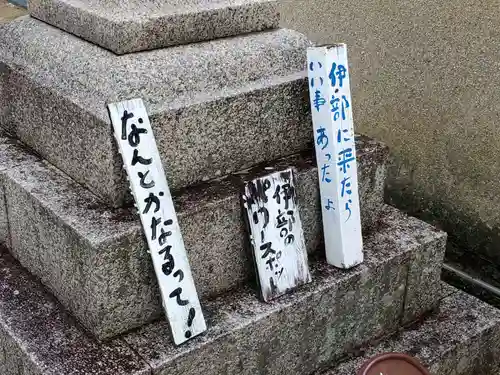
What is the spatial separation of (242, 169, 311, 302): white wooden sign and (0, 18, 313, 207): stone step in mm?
204

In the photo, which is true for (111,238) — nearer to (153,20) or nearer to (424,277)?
(153,20)

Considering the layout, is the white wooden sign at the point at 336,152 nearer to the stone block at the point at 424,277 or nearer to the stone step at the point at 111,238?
the stone step at the point at 111,238

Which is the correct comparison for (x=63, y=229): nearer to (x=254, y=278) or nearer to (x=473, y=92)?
(x=254, y=278)

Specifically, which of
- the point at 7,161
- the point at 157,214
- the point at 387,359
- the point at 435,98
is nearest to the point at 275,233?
the point at 157,214

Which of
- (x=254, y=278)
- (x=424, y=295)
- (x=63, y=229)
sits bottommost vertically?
(x=424, y=295)

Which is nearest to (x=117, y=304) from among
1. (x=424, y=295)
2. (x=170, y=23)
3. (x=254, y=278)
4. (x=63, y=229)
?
(x=63, y=229)

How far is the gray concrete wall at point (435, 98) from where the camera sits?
3488 mm

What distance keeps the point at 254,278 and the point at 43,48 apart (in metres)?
1.21

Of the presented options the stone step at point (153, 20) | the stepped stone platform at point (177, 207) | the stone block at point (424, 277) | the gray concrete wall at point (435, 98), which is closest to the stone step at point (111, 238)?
the stepped stone platform at point (177, 207)

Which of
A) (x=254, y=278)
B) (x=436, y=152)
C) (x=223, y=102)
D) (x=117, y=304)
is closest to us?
(x=117, y=304)

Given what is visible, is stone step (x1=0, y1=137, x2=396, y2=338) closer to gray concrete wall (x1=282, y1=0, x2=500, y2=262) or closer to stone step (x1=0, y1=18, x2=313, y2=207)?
stone step (x1=0, y1=18, x2=313, y2=207)

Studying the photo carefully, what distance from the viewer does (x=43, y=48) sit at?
2.55 m

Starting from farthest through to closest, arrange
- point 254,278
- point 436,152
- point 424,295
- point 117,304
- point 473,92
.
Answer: point 436,152
point 473,92
point 424,295
point 254,278
point 117,304

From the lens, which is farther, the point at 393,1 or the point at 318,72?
the point at 393,1
